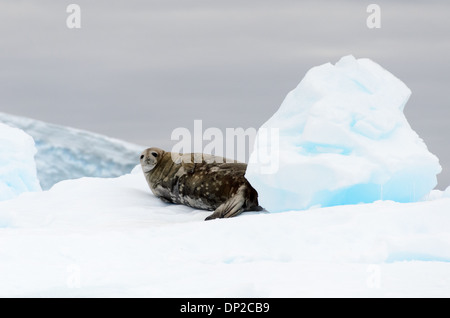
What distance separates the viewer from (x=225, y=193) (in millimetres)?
8117

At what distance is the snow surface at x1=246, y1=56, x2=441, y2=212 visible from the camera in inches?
279

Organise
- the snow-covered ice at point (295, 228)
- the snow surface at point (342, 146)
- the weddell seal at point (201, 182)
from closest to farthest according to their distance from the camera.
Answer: the snow-covered ice at point (295, 228) → the snow surface at point (342, 146) → the weddell seal at point (201, 182)

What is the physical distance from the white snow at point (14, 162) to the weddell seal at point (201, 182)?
3.81 meters

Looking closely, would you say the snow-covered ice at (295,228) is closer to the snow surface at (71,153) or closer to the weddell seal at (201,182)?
the weddell seal at (201,182)

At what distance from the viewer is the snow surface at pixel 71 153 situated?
63.7 ft

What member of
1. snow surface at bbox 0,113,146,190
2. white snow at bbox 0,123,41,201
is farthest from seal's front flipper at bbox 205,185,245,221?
snow surface at bbox 0,113,146,190

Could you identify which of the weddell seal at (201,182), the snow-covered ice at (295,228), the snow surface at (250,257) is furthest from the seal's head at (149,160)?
the snow surface at (250,257)

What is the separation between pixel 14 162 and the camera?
1216cm

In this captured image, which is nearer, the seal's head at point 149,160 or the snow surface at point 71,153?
the seal's head at point 149,160

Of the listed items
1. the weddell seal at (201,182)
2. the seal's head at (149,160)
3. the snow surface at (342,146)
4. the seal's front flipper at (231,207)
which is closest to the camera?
the snow surface at (342,146)

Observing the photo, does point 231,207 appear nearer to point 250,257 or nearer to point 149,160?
point 149,160
